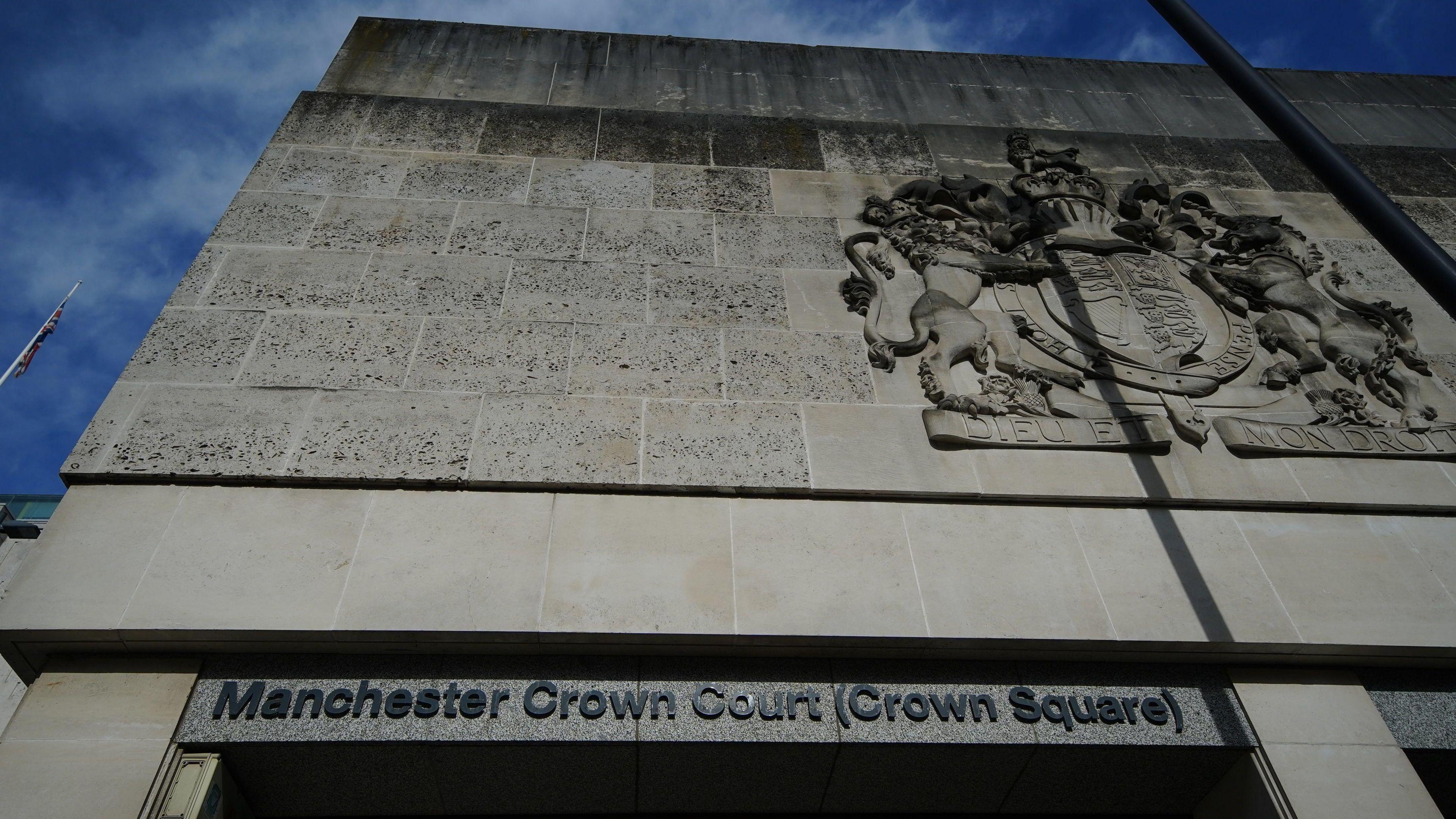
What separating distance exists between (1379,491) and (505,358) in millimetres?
6320

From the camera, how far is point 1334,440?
7176mm

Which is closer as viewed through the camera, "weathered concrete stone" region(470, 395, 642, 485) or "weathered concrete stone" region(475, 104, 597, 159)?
"weathered concrete stone" region(470, 395, 642, 485)

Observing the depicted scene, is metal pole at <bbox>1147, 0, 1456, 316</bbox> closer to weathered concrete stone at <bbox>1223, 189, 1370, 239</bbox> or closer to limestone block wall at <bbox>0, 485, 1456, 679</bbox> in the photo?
limestone block wall at <bbox>0, 485, 1456, 679</bbox>

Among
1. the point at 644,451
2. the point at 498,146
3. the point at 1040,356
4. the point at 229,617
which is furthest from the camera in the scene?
the point at 498,146

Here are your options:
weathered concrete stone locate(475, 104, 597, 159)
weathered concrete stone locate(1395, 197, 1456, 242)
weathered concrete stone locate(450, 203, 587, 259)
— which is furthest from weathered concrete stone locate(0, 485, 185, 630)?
weathered concrete stone locate(1395, 197, 1456, 242)

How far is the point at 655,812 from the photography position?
19.7ft

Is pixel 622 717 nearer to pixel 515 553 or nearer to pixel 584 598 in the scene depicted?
pixel 584 598

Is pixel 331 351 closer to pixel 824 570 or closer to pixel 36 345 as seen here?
pixel 824 570

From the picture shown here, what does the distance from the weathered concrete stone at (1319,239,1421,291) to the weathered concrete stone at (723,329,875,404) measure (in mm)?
5000

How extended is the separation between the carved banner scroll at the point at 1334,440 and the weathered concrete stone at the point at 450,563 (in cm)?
498

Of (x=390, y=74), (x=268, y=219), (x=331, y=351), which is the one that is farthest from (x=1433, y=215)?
(x=268, y=219)

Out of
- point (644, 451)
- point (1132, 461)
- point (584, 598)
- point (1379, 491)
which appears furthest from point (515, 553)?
point (1379, 491)

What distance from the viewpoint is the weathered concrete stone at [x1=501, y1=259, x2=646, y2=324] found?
767cm

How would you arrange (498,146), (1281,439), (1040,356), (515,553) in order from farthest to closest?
(498,146) → (1040,356) → (1281,439) → (515,553)
